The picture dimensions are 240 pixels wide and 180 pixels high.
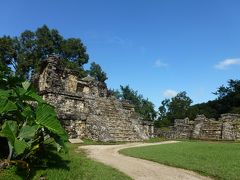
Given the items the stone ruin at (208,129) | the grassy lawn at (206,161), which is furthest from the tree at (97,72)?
the grassy lawn at (206,161)

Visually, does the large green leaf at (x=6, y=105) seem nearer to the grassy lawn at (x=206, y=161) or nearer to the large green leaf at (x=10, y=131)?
the large green leaf at (x=10, y=131)

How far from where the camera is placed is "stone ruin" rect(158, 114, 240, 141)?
66.2 ft

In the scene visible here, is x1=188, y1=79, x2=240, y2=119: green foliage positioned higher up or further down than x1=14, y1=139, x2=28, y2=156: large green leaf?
higher up

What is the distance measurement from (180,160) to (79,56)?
41.2 m

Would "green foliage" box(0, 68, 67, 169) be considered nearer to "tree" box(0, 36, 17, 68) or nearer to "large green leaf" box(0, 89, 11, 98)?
"large green leaf" box(0, 89, 11, 98)

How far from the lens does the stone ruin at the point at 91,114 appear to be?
51.0 ft

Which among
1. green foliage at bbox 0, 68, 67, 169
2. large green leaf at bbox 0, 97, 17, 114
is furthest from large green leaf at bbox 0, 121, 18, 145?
large green leaf at bbox 0, 97, 17, 114

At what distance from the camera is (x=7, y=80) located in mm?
6750

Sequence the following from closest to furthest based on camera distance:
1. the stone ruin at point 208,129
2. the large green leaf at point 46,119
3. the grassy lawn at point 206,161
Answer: the large green leaf at point 46,119 < the grassy lawn at point 206,161 < the stone ruin at point 208,129

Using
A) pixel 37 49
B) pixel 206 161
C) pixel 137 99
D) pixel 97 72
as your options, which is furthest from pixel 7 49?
pixel 206 161

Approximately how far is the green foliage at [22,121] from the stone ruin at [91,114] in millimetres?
8125

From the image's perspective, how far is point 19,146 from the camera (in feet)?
18.7

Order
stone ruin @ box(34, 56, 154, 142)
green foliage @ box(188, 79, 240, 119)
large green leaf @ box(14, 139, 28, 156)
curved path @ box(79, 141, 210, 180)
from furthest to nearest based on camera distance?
green foliage @ box(188, 79, 240, 119), stone ruin @ box(34, 56, 154, 142), curved path @ box(79, 141, 210, 180), large green leaf @ box(14, 139, 28, 156)

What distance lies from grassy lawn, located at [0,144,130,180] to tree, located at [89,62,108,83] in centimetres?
4570
